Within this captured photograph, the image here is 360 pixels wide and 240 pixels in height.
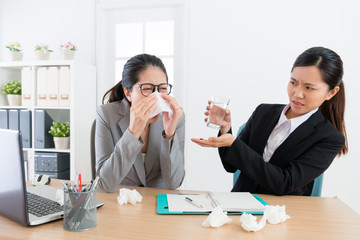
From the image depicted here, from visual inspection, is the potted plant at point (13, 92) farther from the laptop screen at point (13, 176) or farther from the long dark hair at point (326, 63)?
the long dark hair at point (326, 63)

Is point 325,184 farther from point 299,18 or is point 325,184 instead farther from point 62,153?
point 62,153

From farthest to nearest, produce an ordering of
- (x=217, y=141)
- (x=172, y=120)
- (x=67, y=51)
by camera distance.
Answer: (x=67, y=51)
(x=172, y=120)
(x=217, y=141)

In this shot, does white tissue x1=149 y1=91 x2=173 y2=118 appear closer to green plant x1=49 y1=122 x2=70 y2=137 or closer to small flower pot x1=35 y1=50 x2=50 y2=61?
green plant x1=49 y1=122 x2=70 y2=137

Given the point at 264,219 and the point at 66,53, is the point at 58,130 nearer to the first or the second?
the point at 66,53

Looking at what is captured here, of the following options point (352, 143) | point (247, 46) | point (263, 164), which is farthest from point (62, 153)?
point (352, 143)

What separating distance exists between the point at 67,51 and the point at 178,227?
236 cm

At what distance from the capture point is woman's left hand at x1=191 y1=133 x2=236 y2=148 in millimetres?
1213

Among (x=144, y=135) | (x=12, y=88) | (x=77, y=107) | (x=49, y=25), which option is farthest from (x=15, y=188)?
(x=49, y=25)

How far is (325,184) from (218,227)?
2102 millimetres

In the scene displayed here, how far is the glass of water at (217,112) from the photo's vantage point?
1.32 metres

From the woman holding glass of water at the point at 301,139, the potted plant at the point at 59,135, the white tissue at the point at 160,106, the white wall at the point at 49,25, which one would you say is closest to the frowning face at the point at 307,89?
the woman holding glass of water at the point at 301,139

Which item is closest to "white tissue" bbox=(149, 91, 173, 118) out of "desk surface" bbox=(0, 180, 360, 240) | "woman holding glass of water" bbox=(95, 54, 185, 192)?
"woman holding glass of water" bbox=(95, 54, 185, 192)

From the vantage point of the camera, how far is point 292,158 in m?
1.33

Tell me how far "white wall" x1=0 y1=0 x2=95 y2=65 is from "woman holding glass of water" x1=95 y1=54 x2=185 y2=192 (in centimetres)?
173
